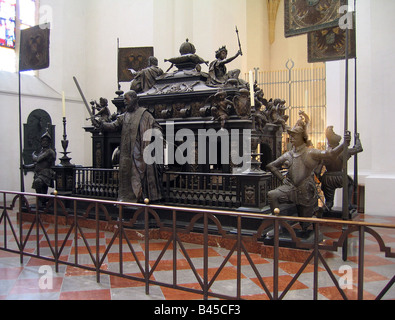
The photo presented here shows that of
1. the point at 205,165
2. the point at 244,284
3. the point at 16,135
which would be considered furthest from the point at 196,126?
the point at 16,135

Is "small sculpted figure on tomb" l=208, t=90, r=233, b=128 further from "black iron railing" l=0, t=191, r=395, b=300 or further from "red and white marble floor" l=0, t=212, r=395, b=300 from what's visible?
"red and white marble floor" l=0, t=212, r=395, b=300

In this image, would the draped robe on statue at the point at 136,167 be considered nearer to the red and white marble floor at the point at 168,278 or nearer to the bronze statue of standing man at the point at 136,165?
the bronze statue of standing man at the point at 136,165

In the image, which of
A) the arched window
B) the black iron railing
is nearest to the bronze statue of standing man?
the black iron railing

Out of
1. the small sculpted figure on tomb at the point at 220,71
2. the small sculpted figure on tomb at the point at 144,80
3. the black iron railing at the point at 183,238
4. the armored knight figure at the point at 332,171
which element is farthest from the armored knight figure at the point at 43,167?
the armored knight figure at the point at 332,171

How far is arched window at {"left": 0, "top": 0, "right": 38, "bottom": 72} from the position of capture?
11461mm

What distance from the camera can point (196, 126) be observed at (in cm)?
691

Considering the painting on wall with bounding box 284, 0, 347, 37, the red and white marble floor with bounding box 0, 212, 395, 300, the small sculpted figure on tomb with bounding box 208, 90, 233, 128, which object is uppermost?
the painting on wall with bounding box 284, 0, 347, 37

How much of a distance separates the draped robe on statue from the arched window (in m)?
7.62

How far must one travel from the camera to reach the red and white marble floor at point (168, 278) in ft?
11.8

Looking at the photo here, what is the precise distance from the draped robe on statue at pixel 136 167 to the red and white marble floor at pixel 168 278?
113cm

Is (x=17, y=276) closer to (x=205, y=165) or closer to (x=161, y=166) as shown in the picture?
Answer: (x=161, y=166)

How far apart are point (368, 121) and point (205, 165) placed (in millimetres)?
4245

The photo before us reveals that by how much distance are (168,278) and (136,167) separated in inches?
95.2

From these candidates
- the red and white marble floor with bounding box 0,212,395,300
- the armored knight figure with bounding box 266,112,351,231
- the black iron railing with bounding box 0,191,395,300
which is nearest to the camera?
the black iron railing with bounding box 0,191,395,300
